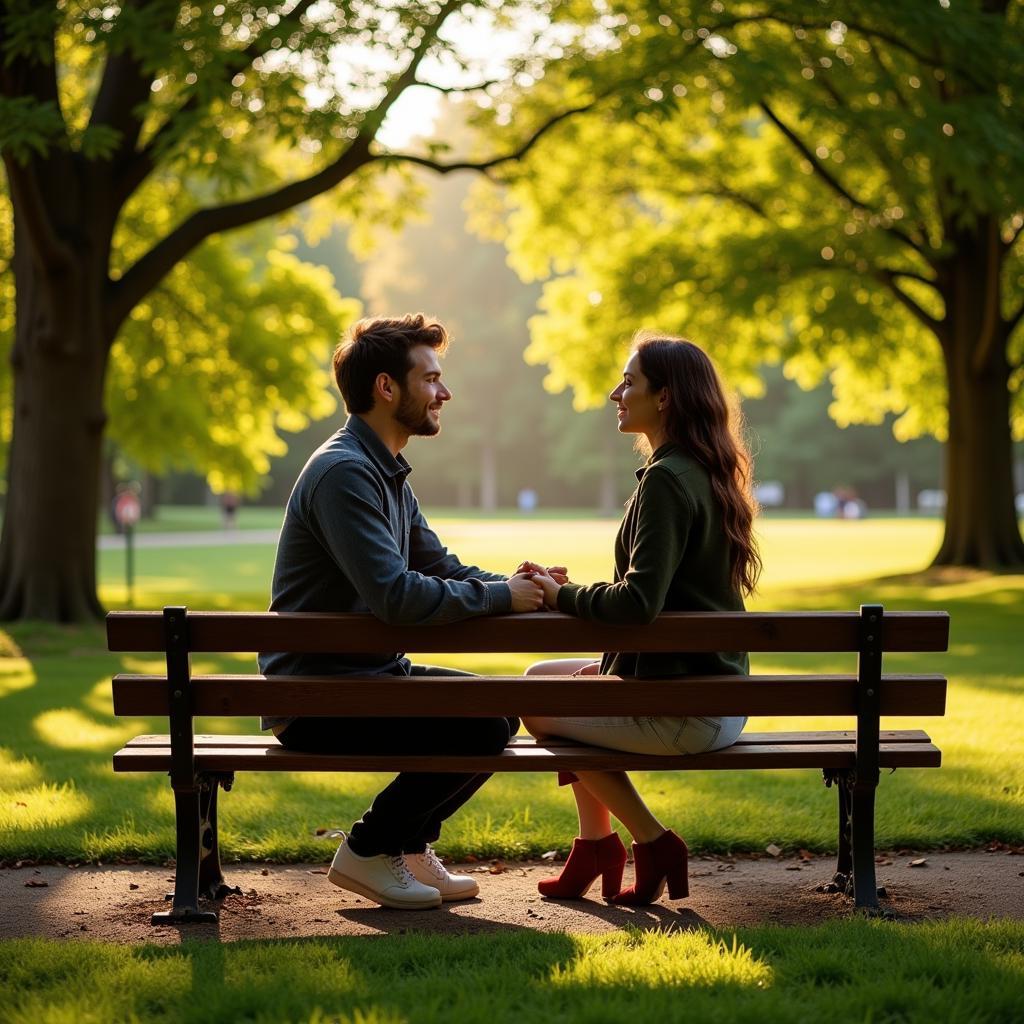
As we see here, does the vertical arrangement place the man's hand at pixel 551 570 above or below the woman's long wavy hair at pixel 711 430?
below

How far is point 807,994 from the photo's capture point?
11.4 ft

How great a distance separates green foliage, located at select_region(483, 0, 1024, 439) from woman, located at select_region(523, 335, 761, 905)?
336 inches

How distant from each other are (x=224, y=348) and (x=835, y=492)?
4800cm

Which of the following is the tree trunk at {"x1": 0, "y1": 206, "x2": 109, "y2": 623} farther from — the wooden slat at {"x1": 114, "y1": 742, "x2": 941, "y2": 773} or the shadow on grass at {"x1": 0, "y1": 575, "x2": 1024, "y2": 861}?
the wooden slat at {"x1": 114, "y1": 742, "x2": 941, "y2": 773}

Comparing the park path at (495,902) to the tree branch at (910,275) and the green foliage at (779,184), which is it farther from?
the tree branch at (910,275)

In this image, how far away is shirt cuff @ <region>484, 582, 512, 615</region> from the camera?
4.25 m

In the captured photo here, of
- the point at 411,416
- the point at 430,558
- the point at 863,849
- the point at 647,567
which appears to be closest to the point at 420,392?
the point at 411,416

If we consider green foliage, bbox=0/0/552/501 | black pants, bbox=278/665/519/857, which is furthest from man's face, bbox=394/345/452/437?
green foliage, bbox=0/0/552/501

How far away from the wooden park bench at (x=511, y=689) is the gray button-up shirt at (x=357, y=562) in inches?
3.6

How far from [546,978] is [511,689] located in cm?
91

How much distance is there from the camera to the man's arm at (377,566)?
4133mm

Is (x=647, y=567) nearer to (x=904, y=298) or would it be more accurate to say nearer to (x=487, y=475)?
(x=904, y=298)

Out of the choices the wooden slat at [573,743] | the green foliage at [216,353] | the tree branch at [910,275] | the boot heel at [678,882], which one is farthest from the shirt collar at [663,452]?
the tree branch at [910,275]

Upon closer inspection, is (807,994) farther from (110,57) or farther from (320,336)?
(320,336)
